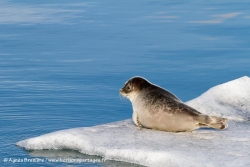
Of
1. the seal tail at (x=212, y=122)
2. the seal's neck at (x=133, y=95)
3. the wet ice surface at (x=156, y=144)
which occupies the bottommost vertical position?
the wet ice surface at (x=156, y=144)

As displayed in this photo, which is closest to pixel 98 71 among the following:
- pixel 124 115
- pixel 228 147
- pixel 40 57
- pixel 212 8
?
pixel 40 57

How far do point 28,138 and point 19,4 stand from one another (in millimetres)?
9696

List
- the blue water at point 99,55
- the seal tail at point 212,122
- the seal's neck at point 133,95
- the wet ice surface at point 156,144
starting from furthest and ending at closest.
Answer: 1. the blue water at point 99,55
2. the seal's neck at point 133,95
3. the seal tail at point 212,122
4. the wet ice surface at point 156,144

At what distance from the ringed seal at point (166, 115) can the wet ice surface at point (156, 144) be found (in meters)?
0.08

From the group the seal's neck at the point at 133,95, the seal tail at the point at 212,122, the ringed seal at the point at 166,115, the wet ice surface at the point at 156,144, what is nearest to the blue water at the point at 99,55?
the wet ice surface at the point at 156,144

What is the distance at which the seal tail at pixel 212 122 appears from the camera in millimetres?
6922

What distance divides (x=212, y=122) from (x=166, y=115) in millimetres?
456

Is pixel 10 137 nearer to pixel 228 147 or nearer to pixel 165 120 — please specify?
pixel 165 120

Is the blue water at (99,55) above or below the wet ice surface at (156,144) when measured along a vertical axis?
above

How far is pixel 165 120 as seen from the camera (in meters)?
7.03

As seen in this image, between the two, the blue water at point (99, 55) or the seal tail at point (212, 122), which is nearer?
the seal tail at point (212, 122)

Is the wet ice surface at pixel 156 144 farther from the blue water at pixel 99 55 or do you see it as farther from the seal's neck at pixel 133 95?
the seal's neck at pixel 133 95

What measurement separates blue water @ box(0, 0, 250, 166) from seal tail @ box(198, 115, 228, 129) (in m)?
1.07

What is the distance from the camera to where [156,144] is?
6.62 meters
